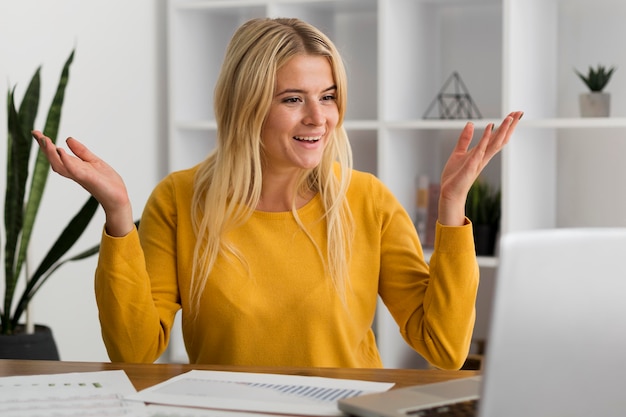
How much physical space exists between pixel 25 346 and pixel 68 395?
1.38 meters

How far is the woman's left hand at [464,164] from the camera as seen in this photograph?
5.77 ft

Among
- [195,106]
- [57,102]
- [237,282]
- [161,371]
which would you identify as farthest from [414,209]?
[161,371]

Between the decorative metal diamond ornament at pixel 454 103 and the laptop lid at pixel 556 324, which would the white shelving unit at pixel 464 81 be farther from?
the laptop lid at pixel 556 324

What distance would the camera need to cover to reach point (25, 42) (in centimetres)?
316

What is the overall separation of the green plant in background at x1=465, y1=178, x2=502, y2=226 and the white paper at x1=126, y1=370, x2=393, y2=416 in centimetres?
194

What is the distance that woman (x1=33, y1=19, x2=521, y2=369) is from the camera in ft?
6.27

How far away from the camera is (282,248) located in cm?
200

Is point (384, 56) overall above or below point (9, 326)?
above

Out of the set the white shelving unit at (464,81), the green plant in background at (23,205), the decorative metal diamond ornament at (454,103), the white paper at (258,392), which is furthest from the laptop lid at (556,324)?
the decorative metal diamond ornament at (454,103)

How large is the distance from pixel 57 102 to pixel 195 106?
3.39 ft

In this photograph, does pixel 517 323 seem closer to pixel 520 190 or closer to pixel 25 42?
pixel 520 190

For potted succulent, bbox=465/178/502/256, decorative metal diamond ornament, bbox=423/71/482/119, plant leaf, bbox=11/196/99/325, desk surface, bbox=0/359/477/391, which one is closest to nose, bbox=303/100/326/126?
desk surface, bbox=0/359/477/391

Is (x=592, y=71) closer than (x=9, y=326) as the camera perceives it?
No

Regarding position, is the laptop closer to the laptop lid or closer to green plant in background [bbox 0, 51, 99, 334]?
the laptop lid
